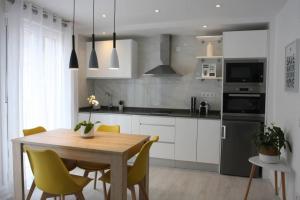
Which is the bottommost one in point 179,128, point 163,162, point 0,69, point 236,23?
point 163,162

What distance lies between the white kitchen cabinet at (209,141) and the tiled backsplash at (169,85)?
2.15ft

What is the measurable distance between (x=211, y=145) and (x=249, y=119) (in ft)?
2.37

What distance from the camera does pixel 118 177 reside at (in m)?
2.18

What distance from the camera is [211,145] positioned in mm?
3982

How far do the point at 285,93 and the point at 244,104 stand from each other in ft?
2.96

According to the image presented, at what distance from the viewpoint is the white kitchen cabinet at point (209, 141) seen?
3.95 meters

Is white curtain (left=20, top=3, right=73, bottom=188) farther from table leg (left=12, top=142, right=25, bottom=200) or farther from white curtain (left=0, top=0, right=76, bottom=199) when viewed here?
table leg (left=12, top=142, right=25, bottom=200)

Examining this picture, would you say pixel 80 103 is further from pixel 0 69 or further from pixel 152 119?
pixel 0 69

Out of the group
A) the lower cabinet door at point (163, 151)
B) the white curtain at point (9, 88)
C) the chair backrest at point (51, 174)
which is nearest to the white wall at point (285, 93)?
the lower cabinet door at point (163, 151)

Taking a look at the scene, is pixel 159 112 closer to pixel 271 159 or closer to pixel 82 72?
pixel 82 72

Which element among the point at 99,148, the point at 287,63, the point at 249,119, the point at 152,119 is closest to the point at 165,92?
the point at 152,119

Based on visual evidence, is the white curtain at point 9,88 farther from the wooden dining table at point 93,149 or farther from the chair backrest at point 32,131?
the wooden dining table at point 93,149

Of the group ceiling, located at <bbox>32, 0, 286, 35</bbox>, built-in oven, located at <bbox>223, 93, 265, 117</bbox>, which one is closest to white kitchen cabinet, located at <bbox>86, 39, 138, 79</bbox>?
ceiling, located at <bbox>32, 0, 286, 35</bbox>

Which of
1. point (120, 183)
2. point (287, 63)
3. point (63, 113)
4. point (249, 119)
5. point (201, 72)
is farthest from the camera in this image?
point (201, 72)
